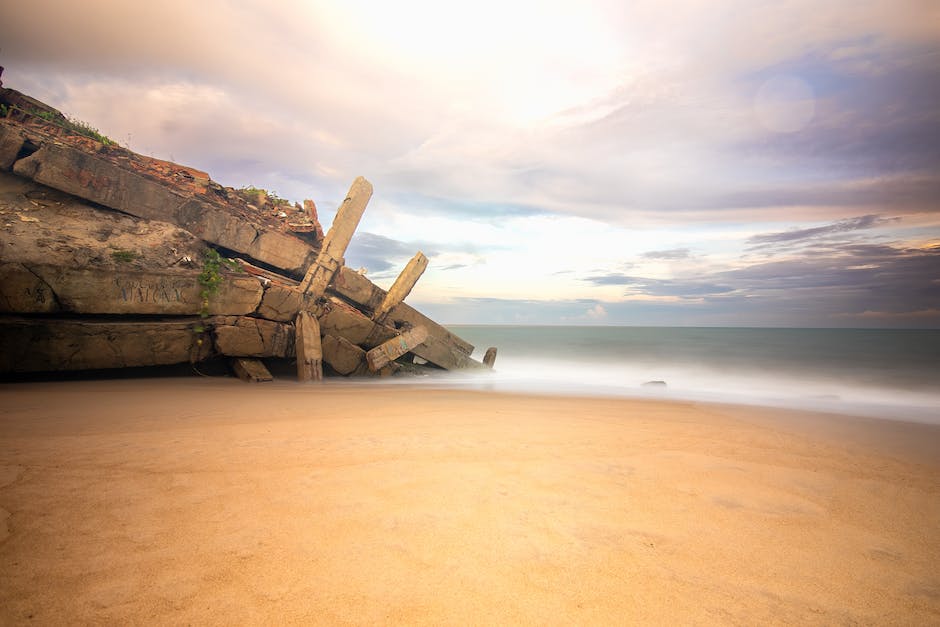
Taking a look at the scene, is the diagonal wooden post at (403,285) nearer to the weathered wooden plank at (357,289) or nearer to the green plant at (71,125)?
the weathered wooden plank at (357,289)

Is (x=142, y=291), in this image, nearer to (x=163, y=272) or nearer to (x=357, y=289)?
(x=163, y=272)

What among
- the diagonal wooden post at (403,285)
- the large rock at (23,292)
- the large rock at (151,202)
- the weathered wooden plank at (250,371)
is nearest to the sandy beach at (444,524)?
the large rock at (23,292)

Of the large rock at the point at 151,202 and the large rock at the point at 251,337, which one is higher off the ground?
the large rock at the point at 151,202

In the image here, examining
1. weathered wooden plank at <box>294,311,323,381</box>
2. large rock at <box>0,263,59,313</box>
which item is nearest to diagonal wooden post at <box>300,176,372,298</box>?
weathered wooden plank at <box>294,311,323,381</box>

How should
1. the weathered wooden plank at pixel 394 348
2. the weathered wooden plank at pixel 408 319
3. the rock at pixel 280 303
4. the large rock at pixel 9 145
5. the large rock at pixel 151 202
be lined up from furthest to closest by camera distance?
the weathered wooden plank at pixel 408 319 < the weathered wooden plank at pixel 394 348 < the rock at pixel 280 303 < the large rock at pixel 151 202 < the large rock at pixel 9 145

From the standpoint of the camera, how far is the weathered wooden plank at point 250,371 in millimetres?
6992

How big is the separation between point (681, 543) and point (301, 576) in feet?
6.15

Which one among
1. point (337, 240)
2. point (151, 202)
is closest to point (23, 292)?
point (151, 202)

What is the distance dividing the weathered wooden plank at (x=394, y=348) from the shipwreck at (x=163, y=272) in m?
0.02

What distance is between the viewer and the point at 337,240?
791 cm

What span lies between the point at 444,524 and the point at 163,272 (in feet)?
21.8

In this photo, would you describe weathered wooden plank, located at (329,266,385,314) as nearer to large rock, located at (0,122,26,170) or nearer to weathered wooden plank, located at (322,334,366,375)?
weathered wooden plank, located at (322,334,366,375)

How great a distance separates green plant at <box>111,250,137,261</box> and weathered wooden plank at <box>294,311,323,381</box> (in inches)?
103

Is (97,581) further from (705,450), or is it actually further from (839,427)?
(839,427)
